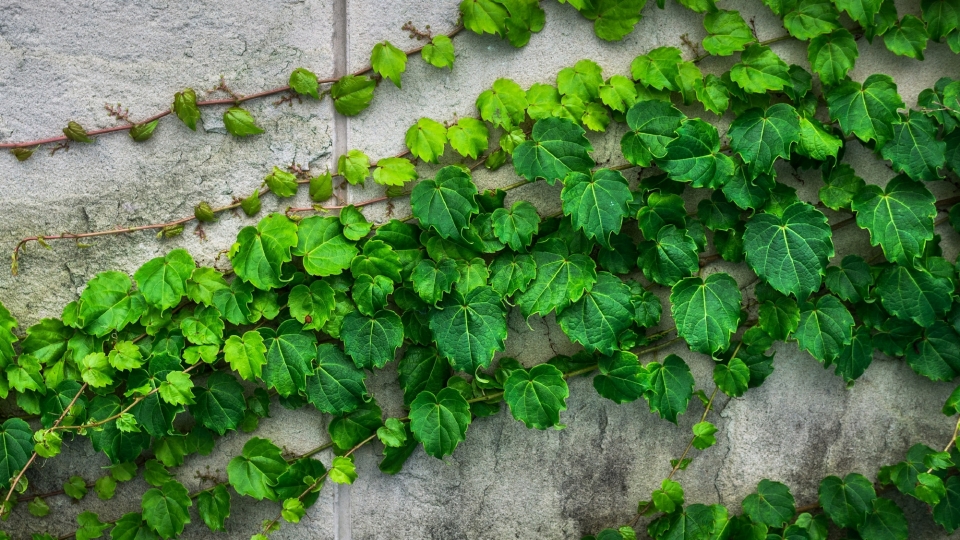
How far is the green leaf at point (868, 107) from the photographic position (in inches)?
91.5

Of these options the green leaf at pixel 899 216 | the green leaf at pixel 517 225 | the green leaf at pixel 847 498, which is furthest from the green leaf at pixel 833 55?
the green leaf at pixel 847 498

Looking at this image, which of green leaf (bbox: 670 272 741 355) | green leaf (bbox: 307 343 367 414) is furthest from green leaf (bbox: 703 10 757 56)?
green leaf (bbox: 307 343 367 414)

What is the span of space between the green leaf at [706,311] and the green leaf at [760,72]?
26.5 inches

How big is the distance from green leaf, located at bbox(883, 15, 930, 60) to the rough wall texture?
0.11m

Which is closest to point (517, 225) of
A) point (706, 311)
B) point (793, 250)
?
point (706, 311)

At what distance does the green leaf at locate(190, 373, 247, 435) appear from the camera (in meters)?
2.43

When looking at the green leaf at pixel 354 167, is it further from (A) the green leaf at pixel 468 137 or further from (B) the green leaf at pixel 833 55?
(B) the green leaf at pixel 833 55

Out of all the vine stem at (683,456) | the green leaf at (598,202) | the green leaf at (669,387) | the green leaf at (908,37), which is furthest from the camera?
the vine stem at (683,456)

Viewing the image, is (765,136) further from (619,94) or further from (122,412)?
(122,412)

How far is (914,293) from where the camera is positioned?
2.43m

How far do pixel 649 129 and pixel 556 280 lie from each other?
0.62m

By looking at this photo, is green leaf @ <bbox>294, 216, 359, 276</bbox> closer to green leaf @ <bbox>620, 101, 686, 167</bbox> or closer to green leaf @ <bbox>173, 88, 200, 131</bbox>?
green leaf @ <bbox>173, 88, 200, 131</bbox>

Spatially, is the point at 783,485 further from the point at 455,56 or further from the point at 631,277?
the point at 455,56

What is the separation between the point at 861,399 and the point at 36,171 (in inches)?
127
